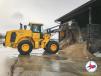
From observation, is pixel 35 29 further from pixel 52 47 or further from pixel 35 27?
pixel 52 47

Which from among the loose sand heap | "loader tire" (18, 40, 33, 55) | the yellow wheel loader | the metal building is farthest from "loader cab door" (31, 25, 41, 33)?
the metal building

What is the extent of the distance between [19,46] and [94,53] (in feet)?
22.9

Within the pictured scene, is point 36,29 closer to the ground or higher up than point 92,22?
closer to the ground

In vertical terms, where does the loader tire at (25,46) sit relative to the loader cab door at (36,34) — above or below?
below

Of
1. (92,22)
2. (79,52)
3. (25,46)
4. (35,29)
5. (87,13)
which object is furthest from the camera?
(87,13)

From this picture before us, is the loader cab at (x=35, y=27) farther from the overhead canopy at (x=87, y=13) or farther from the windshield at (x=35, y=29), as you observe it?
the overhead canopy at (x=87, y=13)

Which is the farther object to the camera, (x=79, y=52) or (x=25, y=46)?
(x=79, y=52)

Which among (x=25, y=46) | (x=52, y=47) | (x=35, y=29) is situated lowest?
(x=52, y=47)

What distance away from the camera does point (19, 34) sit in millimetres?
26734

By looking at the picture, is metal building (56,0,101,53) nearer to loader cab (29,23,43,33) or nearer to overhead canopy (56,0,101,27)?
overhead canopy (56,0,101,27)

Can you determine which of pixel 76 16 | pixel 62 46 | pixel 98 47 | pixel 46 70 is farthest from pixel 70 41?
pixel 46 70

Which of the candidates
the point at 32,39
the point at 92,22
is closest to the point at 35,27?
the point at 32,39

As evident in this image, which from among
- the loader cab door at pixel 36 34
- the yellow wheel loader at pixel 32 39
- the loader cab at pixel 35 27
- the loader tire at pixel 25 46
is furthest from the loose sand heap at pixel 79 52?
the loader tire at pixel 25 46

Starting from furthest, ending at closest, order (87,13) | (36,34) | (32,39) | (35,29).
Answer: (87,13) < (35,29) < (36,34) < (32,39)
